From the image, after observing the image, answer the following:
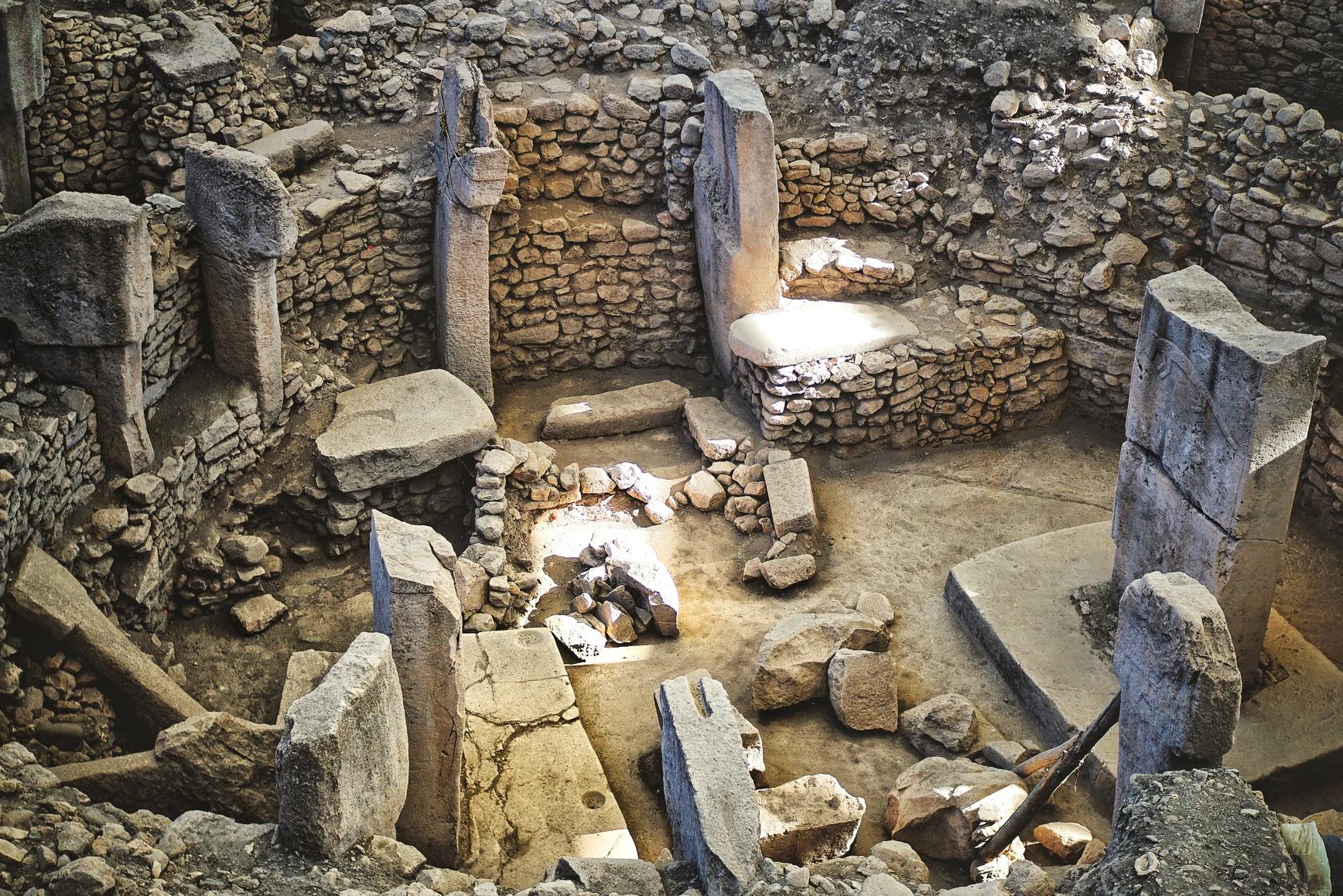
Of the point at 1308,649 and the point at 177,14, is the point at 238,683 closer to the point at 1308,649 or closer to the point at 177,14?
the point at 177,14

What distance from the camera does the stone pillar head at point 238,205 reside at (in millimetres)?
7371

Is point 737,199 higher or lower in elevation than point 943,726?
higher

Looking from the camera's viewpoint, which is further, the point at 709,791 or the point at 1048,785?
the point at 1048,785

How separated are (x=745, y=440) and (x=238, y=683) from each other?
3.63 metres

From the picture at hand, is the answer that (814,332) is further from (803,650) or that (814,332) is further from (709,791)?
(709,791)

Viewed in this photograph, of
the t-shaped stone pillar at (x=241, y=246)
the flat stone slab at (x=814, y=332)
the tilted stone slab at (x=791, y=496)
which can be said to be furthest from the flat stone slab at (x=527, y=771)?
the flat stone slab at (x=814, y=332)

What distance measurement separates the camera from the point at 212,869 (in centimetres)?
477

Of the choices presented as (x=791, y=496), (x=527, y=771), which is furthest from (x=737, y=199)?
(x=527, y=771)

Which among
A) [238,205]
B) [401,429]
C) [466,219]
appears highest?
[238,205]

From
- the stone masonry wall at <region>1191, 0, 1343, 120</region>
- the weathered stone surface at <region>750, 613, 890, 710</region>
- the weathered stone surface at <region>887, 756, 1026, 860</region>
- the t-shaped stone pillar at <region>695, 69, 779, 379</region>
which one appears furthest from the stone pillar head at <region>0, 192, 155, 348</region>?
the stone masonry wall at <region>1191, 0, 1343, 120</region>

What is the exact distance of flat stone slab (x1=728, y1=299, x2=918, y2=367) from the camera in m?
9.06

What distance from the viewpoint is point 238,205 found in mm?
7410

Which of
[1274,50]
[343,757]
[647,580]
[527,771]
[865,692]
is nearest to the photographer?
[343,757]

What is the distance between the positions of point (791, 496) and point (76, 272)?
436 cm
